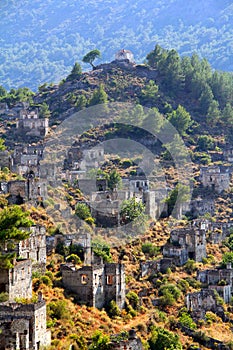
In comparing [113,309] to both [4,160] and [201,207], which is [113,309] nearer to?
[4,160]

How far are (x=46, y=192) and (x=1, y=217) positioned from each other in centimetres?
1937

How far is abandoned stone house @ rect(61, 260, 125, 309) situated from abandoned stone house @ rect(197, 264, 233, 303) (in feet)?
34.1

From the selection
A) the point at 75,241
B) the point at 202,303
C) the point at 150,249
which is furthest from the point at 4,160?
the point at 202,303

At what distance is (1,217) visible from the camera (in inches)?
2047

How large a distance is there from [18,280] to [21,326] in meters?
6.07

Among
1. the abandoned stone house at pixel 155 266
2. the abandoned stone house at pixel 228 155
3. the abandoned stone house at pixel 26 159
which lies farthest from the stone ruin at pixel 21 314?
the abandoned stone house at pixel 228 155

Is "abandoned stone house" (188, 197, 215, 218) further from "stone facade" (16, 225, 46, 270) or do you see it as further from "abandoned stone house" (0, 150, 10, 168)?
"stone facade" (16, 225, 46, 270)

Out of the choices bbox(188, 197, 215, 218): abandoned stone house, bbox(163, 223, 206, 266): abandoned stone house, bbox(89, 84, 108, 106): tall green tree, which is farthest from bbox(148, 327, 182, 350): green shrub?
bbox(89, 84, 108, 106): tall green tree

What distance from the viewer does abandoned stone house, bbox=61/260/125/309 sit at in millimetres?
55750

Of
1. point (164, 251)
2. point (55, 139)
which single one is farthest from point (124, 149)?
point (164, 251)

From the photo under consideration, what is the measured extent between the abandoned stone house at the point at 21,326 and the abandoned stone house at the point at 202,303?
17.4 m

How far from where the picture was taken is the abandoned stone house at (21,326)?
45094 mm

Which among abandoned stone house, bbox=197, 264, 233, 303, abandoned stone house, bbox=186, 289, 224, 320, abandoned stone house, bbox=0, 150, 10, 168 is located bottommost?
abandoned stone house, bbox=186, 289, 224, 320

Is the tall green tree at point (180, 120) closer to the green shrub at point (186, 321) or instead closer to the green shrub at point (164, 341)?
the green shrub at point (186, 321)
